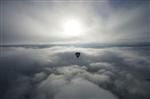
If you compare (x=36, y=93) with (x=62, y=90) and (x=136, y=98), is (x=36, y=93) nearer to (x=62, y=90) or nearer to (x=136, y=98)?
(x=62, y=90)

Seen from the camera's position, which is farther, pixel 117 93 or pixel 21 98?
pixel 117 93

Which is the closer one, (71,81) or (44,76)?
(71,81)

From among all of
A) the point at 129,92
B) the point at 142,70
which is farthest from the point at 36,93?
Result: the point at 142,70

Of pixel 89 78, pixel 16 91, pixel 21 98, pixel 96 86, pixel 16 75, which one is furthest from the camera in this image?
pixel 16 75

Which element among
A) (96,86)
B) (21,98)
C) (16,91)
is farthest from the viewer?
(96,86)

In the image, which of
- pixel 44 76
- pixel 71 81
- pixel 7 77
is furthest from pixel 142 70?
pixel 7 77

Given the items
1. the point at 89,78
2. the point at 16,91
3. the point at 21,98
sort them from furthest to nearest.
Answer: the point at 89,78, the point at 16,91, the point at 21,98

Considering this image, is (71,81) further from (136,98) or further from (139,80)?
(139,80)

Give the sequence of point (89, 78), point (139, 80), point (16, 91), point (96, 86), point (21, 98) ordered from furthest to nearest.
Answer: point (89, 78)
point (139, 80)
point (96, 86)
point (16, 91)
point (21, 98)

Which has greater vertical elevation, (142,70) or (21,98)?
(142,70)
